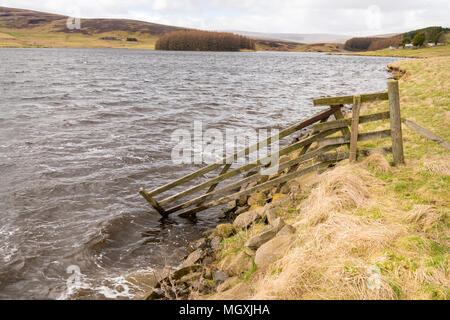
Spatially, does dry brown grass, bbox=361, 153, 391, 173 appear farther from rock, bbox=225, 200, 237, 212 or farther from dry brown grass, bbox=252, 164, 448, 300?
rock, bbox=225, 200, 237, 212

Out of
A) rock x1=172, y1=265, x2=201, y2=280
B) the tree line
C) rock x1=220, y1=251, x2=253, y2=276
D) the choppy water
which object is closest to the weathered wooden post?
rock x1=220, y1=251, x2=253, y2=276

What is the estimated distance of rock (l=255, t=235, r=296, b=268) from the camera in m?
5.29

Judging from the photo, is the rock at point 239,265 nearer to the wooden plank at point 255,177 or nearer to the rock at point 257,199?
the wooden plank at point 255,177

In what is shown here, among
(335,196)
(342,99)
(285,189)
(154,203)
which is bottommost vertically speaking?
(154,203)

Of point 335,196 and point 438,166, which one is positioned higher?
point 438,166

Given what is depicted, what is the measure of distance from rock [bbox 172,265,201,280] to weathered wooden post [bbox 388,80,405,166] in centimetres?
590

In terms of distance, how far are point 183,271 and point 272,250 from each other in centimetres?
202

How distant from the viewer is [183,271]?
6230mm

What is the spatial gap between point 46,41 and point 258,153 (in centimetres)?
21997

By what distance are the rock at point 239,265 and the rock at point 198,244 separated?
1.77m

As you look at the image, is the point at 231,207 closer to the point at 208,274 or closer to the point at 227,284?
the point at 208,274

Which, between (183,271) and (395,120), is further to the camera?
(395,120)

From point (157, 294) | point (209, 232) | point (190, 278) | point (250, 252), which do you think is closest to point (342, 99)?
point (250, 252)

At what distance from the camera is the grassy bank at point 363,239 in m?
4.12
